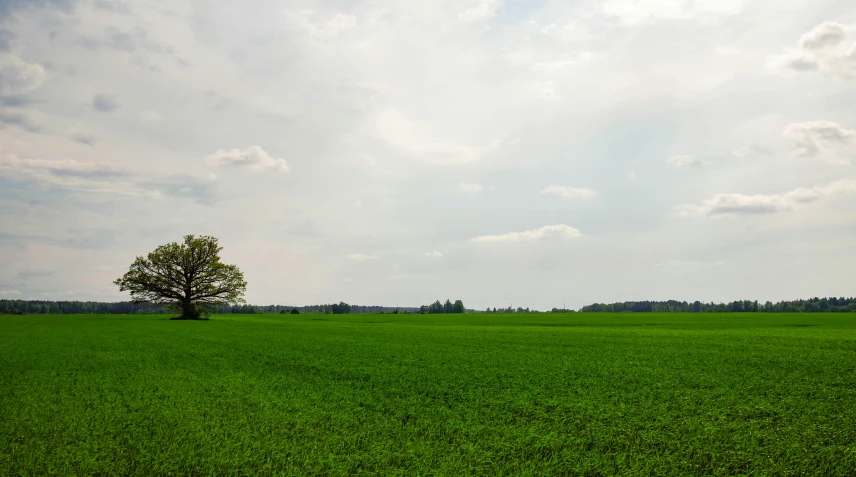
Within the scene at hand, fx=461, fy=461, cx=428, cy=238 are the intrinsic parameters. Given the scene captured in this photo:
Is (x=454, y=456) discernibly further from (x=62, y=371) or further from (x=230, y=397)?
(x=62, y=371)

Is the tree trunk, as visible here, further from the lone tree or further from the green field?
the green field

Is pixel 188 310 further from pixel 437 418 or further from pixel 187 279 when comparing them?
pixel 437 418

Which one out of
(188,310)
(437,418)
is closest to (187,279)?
(188,310)

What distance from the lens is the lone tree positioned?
57.3m

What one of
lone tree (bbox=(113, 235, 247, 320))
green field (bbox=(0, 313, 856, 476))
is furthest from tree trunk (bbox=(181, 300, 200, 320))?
green field (bbox=(0, 313, 856, 476))

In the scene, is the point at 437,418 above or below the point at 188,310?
above

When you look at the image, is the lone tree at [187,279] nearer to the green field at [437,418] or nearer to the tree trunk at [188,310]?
the tree trunk at [188,310]

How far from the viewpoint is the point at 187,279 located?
59.4m

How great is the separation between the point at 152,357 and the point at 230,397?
342 inches

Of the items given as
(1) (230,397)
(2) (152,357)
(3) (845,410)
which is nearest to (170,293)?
(2) (152,357)

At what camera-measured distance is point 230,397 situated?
9203 millimetres

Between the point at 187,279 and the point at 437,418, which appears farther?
the point at 187,279

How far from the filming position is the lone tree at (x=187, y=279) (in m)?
57.3

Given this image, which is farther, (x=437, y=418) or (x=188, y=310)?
(x=188, y=310)
